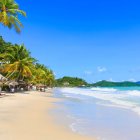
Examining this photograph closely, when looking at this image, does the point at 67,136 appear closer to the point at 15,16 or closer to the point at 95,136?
the point at 95,136

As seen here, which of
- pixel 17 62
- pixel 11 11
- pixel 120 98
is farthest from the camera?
pixel 17 62

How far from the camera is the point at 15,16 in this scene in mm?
28734

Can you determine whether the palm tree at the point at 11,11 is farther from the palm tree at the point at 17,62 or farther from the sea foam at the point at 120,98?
the palm tree at the point at 17,62

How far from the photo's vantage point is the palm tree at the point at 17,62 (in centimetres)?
4537

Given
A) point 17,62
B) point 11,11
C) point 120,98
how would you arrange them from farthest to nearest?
point 17,62, point 120,98, point 11,11

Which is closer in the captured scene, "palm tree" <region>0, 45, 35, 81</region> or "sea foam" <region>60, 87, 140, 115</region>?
"sea foam" <region>60, 87, 140, 115</region>

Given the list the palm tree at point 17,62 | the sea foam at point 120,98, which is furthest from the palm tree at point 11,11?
the palm tree at point 17,62

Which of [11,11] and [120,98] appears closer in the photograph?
[11,11]

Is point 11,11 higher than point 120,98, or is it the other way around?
point 11,11

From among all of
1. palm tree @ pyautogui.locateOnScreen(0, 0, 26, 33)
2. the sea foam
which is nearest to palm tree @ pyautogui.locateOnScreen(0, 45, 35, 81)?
the sea foam

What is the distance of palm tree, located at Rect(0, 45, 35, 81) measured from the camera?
45369mm

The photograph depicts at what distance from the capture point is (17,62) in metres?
45.3

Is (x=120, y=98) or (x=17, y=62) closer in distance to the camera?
(x=120, y=98)

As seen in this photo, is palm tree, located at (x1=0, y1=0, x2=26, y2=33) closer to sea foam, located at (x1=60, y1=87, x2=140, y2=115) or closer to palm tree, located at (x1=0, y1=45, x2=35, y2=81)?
sea foam, located at (x1=60, y1=87, x2=140, y2=115)
